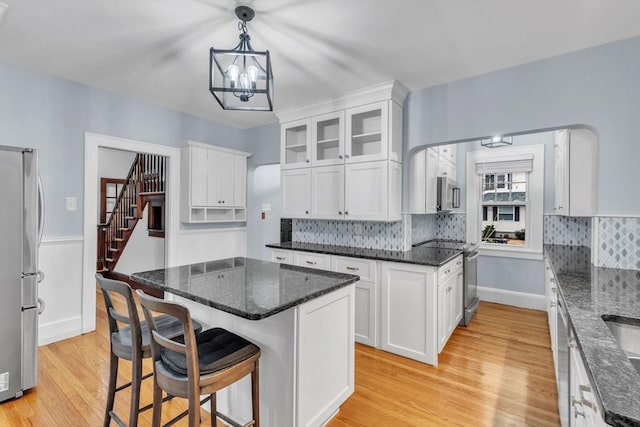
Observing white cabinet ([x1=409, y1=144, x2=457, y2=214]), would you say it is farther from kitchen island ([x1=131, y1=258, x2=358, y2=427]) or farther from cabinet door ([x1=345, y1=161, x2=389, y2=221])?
kitchen island ([x1=131, y1=258, x2=358, y2=427])

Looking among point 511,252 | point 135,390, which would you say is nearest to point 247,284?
point 135,390

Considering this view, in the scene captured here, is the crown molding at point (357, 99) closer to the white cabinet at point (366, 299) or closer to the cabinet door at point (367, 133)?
the cabinet door at point (367, 133)

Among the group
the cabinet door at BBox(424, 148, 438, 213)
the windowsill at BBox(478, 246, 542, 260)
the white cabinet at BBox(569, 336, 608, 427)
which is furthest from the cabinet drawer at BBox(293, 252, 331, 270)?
the windowsill at BBox(478, 246, 542, 260)

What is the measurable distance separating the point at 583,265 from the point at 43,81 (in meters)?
5.09

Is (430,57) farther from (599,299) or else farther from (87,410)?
(87,410)

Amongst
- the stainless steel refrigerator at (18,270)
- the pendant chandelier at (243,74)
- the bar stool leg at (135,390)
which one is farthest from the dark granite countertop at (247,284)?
the pendant chandelier at (243,74)

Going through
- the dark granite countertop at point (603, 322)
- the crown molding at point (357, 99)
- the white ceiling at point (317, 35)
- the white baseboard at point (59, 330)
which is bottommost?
the white baseboard at point (59, 330)

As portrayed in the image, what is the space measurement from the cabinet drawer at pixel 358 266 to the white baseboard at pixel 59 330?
2.73 metres

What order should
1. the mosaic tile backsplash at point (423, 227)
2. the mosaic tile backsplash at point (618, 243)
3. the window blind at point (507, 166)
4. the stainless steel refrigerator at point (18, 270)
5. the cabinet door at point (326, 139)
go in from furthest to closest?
1. the window blind at point (507, 166)
2. the mosaic tile backsplash at point (423, 227)
3. the cabinet door at point (326, 139)
4. the mosaic tile backsplash at point (618, 243)
5. the stainless steel refrigerator at point (18, 270)

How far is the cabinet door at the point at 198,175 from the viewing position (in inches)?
158

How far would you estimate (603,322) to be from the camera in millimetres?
1257

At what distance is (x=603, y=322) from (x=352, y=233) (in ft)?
8.43

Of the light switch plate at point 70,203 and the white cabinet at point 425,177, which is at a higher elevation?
the white cabinet at point 425,177

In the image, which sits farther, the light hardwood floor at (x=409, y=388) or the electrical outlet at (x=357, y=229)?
the electrical outlet at (x=357, y=229)
